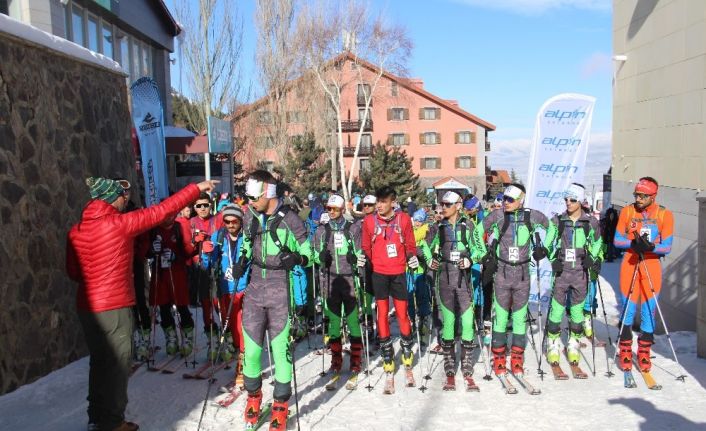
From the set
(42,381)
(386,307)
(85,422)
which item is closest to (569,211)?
(386,307)

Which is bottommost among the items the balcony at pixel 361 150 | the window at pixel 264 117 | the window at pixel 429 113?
the balcony at pixel 361 150

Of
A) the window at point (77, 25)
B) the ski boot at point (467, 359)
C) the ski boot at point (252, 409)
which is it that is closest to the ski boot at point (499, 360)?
the ski boot at point (467, 359)

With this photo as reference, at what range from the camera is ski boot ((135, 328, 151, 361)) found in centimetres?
738

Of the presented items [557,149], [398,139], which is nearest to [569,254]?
[557,149]

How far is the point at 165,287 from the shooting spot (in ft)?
23.4

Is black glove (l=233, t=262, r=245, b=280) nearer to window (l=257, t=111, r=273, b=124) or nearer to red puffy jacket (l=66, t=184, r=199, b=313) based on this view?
red puffy jacket (l=66, t=184, r=199, b=313)

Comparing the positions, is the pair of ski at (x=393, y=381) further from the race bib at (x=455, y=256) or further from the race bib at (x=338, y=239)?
the race bib at (x=338, y=239)

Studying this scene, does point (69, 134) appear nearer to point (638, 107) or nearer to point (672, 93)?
point (672, 93)

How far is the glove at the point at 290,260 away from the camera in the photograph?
16.9 ft

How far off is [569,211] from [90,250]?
540cm

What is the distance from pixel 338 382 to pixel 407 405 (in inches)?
42.7

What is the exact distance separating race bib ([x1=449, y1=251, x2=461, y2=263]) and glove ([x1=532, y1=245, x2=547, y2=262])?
829 mm

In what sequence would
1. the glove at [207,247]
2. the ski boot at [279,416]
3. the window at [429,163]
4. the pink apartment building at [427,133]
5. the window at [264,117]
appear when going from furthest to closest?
the window at [429,163], the pink apartment building at [427,133], the window at [264,117], the glove at [207,247], the ski boot at [279,416]

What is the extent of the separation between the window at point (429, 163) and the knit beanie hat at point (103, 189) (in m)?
53.9
